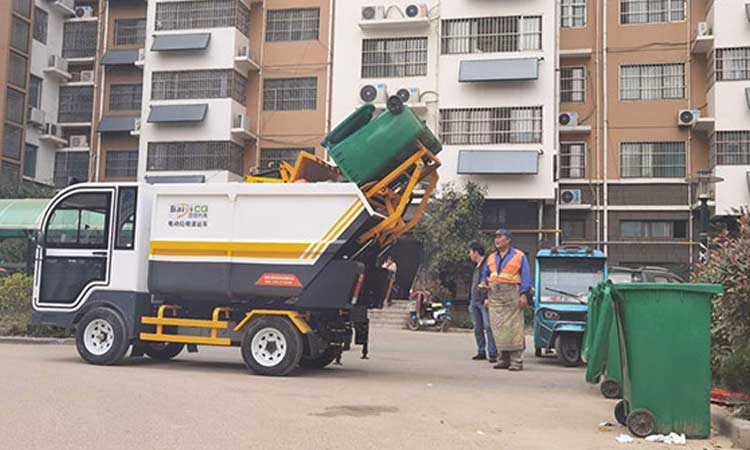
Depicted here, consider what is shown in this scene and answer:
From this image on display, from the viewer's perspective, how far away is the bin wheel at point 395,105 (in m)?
10.1

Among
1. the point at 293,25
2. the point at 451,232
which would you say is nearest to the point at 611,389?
the point at 451,232

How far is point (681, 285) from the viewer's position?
664cm

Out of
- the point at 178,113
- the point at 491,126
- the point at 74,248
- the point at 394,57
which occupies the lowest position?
the point at 74,248

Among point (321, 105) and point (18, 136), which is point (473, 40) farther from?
point (18, 136)

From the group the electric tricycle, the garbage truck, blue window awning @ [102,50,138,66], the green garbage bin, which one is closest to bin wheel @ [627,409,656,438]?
the green garbage bin

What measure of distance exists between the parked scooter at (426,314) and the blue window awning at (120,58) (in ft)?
72.4

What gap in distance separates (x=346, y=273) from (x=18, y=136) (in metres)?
35.9

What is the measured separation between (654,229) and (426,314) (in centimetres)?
1215

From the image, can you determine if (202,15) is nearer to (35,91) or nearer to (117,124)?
(117,124)

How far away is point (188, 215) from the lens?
421 inches

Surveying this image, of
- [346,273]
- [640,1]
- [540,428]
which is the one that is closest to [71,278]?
[346,273]

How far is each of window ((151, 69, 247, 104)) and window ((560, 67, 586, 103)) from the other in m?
13.8

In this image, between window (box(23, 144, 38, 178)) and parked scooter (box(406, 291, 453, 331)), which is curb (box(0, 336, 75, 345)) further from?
window (box(23, 144, 38, 178))

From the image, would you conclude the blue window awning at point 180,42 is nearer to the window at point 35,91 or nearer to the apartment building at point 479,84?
the apartment building at point 479,84
